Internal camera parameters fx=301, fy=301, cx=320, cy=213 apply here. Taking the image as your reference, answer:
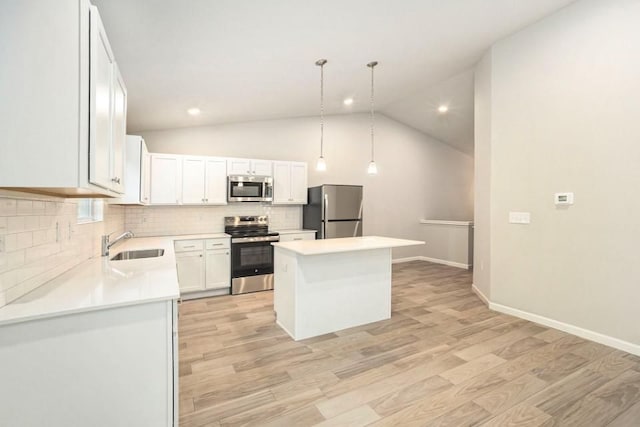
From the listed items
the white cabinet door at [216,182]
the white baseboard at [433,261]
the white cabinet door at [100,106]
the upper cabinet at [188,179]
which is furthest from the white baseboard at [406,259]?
the white cabinet door at [100,106]

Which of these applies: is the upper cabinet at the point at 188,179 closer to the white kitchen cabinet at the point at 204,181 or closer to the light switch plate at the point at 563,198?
the white kitchen cabinet at the point at 204,181

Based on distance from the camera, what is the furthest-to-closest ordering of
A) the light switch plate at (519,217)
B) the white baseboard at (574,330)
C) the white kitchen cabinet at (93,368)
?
the light switch plate at (519,217), the white baseboard at (574,330), the white kitchen cabinet at (93,368)

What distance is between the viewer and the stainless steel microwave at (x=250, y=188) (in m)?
4.81

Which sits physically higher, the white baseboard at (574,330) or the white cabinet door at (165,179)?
the white cabinet door at (165,179)

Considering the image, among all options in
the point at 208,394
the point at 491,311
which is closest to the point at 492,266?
the point at 491,311

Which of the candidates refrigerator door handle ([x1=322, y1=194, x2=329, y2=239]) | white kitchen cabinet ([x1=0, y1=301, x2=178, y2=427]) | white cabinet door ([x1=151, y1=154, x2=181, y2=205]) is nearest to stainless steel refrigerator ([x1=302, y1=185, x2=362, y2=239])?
refrigerator door handle ([x1=322, y1=194, x2=329, y2=239])

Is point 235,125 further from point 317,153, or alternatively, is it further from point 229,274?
point 229,274

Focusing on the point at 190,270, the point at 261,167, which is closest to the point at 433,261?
the point at 261,167

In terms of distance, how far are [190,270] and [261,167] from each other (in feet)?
6.47

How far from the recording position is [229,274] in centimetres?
458

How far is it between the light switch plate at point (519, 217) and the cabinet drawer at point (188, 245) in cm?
415

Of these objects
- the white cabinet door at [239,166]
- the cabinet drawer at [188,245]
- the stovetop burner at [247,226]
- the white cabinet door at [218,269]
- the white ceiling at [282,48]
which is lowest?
the white cabinet door at [218,269]

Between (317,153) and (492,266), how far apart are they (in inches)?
145

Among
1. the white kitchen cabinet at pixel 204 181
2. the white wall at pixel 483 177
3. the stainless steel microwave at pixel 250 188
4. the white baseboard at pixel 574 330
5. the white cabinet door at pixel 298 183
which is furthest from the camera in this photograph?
the white cabinet door at pixel 298 183
